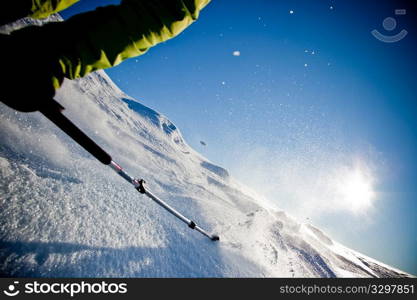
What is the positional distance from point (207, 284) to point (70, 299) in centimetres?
98

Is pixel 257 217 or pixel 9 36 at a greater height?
pixel 257 217

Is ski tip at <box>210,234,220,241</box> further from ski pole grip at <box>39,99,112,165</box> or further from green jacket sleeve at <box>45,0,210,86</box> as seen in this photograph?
green jacket sleeve at <box>45,0,210,86</box>

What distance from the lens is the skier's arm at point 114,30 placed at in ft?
2.12

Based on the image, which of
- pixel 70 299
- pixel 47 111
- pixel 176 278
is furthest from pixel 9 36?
pixel 176 278

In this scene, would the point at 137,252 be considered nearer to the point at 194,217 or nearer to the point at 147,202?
the point at 147,202

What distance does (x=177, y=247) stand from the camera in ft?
6.92

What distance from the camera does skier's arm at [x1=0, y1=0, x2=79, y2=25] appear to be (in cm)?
72

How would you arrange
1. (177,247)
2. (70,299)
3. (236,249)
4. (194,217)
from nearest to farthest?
(70,299) → (177,247) → (236,249) → (194,217)

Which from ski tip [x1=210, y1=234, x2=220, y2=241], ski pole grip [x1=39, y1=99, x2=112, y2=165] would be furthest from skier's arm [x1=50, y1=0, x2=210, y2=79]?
ski tip [x1=210, y1=234, x2=220, y2=241]

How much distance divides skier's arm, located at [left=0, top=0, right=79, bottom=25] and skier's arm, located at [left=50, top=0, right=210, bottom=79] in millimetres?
263

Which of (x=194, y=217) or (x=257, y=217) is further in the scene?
(x=257, y=217)

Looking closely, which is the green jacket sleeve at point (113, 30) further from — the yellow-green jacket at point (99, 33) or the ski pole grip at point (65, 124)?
the ski pole grip at point (65, 124)

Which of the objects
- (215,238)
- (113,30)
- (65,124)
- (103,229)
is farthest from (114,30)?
(215,238)

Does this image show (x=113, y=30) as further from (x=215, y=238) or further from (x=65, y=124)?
(x=215, y=238)
